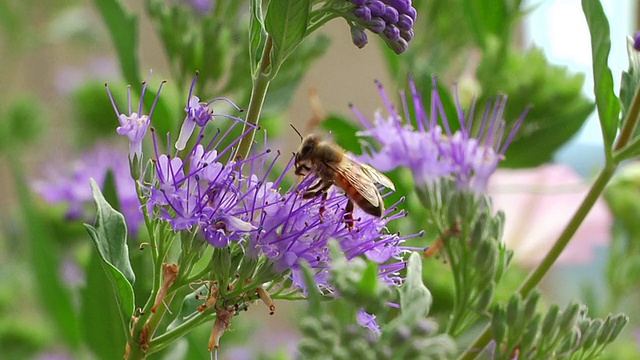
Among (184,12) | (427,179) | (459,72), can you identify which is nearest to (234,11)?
(184,12)

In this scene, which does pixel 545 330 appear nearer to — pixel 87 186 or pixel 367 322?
pixel 367 322

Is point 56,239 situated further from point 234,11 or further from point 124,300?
point 124,300

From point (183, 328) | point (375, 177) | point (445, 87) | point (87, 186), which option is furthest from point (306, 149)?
point (87, 186)

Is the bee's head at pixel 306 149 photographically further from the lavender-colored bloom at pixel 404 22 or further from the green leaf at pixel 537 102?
the green leaf at pixel 537 102

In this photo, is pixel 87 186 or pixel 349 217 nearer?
pixel 349 217

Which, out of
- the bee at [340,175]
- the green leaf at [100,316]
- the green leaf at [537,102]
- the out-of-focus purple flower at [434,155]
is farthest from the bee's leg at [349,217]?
the green leaf at [537,102]

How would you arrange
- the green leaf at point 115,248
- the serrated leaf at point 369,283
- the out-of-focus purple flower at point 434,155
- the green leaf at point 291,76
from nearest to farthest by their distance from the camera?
the serrated leaf at point 369,283, the green leaf at point 115,248, the out-of-focus purple flower at point 434,155, the green leaf at point 291,76
